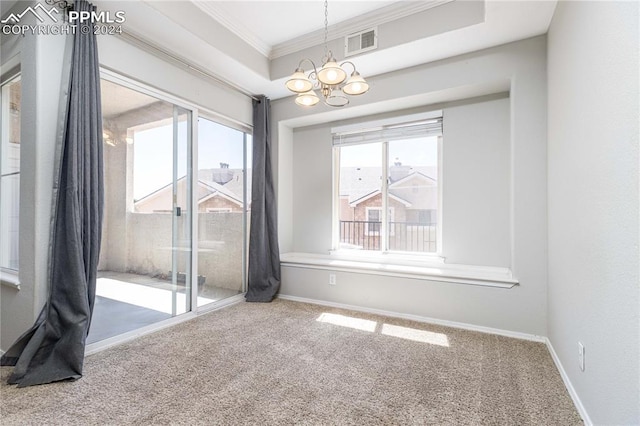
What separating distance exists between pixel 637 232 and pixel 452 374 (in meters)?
1.44

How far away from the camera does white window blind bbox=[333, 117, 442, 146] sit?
3389 millimetres

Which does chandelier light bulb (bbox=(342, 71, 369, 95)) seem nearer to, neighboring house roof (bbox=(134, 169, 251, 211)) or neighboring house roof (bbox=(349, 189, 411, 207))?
neighboring house roof (bbox=(349, 189, 411, 207))

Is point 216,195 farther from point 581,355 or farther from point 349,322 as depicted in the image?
point 581,355

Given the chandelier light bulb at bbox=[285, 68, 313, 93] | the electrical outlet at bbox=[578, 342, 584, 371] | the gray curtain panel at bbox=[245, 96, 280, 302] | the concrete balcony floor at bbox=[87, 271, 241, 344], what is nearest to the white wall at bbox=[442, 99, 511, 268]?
the electrical outlet at bbox=[578, 342, 584, 371]

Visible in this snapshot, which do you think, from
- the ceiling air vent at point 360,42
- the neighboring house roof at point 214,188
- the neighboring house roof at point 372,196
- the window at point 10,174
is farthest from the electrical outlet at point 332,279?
the window at point 10,174

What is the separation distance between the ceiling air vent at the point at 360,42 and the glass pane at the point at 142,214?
73.3 inches

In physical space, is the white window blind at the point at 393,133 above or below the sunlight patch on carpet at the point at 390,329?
above

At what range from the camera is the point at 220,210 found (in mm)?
3521

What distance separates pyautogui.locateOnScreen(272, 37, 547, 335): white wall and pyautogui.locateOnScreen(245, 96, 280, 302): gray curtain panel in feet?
0.67

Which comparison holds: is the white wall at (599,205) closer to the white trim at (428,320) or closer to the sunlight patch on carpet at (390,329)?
the white trim at (428,320)

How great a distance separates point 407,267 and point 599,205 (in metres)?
2.06

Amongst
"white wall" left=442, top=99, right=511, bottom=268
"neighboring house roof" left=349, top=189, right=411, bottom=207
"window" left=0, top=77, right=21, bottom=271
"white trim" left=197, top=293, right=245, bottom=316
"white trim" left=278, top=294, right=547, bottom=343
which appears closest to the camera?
"window" left=0, top=77, right=21, bottom=271

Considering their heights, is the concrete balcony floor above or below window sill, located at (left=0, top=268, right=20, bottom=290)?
below

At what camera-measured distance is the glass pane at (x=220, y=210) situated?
3.32 meters
